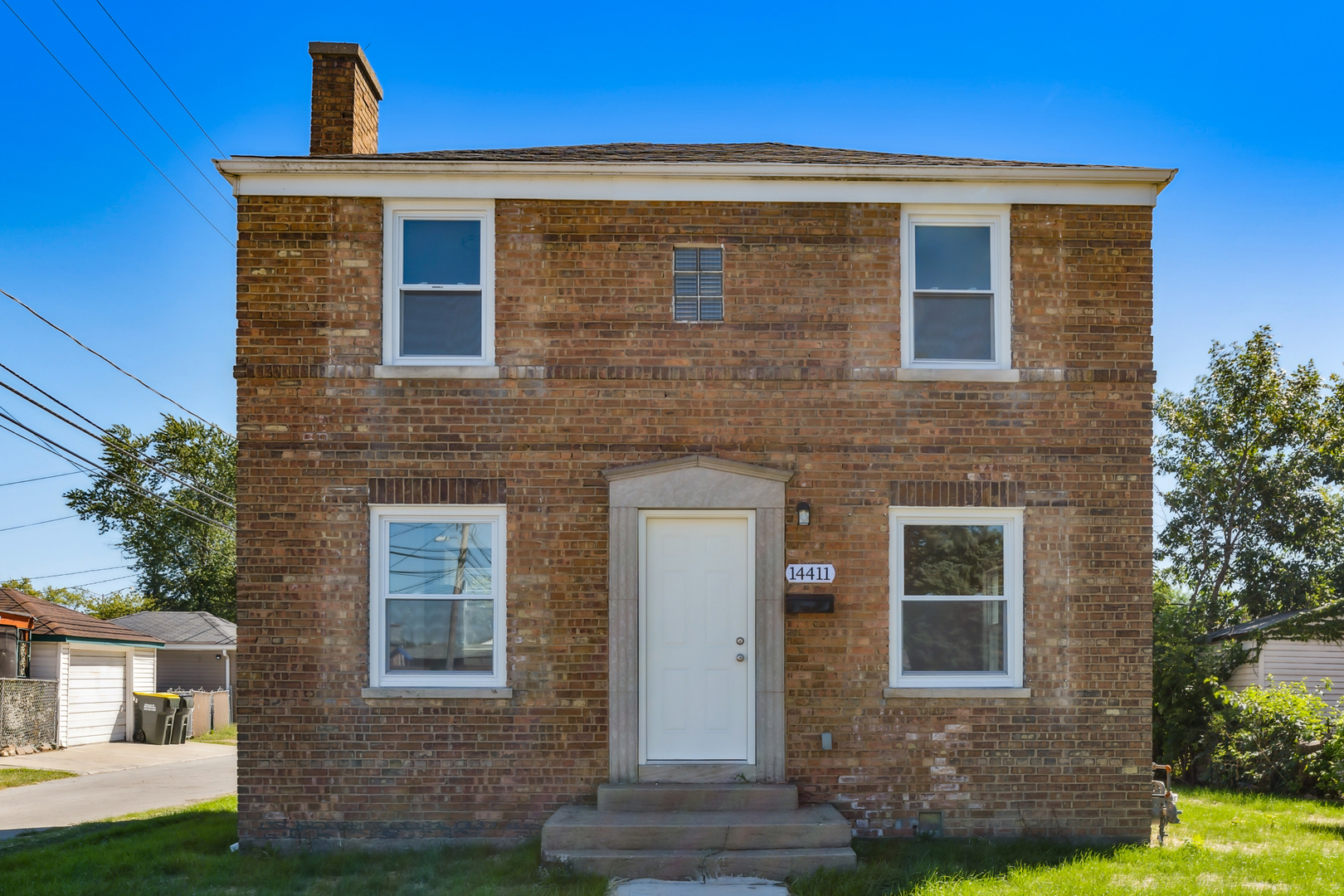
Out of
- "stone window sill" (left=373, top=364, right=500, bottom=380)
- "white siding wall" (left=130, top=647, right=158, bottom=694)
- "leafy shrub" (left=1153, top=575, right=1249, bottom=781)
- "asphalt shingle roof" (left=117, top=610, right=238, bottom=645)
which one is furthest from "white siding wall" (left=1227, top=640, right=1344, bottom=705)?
"asphalt shingle roof" (left=117, top=610, right=238, bottom=645)

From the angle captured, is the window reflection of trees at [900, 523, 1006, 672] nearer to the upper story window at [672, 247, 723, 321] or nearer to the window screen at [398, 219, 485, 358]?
the upper story window at [672, 247, 723, 321]

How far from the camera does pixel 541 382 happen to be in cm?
845

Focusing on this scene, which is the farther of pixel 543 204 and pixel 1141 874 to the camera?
pixel 543 204

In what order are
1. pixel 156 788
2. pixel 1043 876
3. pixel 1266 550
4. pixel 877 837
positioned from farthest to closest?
pixel 1266 550 → pixel 156 788 → pixel 877 837 → pixel 1043 876

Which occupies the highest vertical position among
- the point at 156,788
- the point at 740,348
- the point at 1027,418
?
the point at 740,348

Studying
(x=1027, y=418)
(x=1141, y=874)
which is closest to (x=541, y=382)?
(x=1027, y=418)

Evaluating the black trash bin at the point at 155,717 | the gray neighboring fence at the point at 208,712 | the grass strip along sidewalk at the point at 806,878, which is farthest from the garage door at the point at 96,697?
the grass strip along sidewalk at the point at 806,878

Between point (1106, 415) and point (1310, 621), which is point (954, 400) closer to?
point (1106, 415)

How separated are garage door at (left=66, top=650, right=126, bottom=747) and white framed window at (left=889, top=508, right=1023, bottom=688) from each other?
1937 centimetres

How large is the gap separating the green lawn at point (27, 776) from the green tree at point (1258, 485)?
2121cm

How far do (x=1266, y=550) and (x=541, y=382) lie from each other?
63.9 ft

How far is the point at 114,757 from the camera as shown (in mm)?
19281

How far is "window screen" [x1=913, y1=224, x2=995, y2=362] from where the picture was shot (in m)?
8.75

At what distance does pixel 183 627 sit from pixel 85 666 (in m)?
8.65
